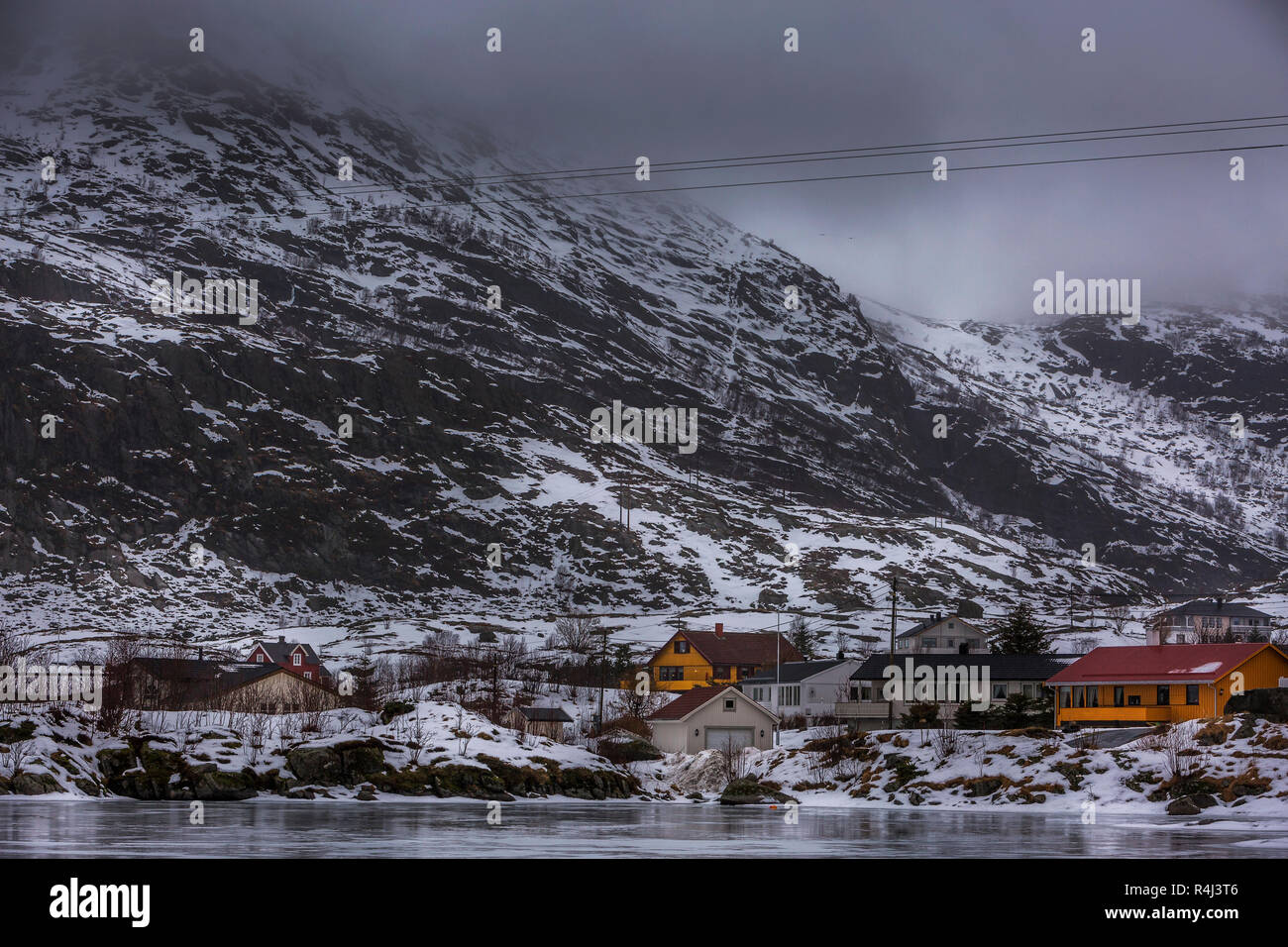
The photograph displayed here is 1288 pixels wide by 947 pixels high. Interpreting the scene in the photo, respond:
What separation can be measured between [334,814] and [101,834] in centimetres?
1433

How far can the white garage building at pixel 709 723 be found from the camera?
99.8 m

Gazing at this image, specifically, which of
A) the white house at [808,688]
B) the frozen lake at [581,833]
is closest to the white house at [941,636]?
the white house at [808,688]

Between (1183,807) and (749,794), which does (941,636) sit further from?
(1183,807)

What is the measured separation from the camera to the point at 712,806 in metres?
60.1

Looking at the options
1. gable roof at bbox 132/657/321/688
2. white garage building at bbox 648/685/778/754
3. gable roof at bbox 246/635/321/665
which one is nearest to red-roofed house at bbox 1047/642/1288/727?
white garage building at bbox 648/685/778/754

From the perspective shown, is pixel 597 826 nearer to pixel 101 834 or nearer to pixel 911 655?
pixel 101 834

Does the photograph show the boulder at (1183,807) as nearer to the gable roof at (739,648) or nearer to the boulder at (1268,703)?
the boulder at (1268,703)

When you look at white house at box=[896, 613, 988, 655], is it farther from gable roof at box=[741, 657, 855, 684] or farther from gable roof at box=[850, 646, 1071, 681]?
gable roof at box=[850, 646, 1071, 681]

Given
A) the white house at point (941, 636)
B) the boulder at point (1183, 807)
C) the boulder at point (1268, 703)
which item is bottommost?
the boulder at point (1183, 807)

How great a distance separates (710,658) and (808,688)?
3375cm

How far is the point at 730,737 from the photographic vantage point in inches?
3942

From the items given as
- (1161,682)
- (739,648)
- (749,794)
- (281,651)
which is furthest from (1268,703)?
(281,651)

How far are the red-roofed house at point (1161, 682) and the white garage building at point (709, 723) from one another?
74.3 ft
